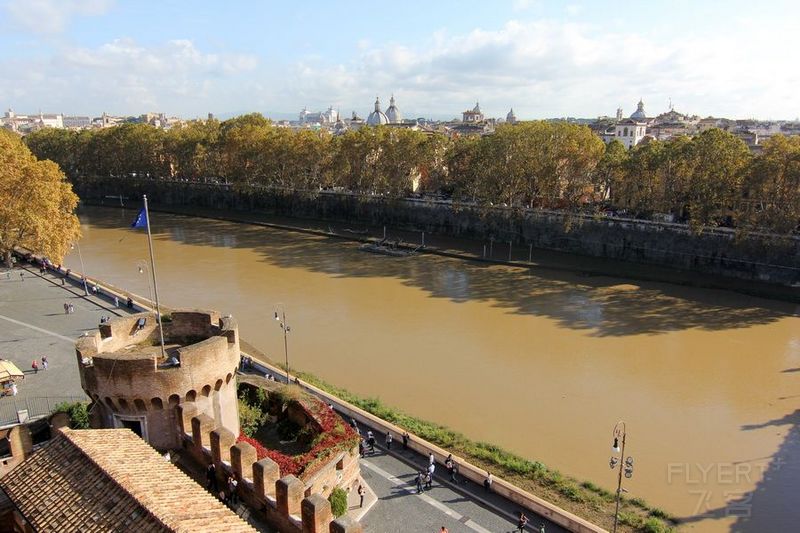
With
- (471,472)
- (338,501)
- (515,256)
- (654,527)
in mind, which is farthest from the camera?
(515,256)

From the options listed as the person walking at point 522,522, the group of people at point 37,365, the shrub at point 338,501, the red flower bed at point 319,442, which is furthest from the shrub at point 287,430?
the group of people at point 37,365

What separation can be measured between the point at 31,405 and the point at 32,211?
62.1 feet

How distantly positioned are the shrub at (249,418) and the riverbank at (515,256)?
32.0m

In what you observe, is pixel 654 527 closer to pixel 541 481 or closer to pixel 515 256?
pixel 541 481

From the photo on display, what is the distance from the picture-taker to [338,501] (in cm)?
1399

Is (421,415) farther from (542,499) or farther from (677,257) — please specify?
(677,257)

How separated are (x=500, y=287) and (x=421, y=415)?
1987 centimetres

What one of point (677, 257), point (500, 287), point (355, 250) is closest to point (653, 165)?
point (677, 257)

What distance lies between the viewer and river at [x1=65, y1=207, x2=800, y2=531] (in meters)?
18.5

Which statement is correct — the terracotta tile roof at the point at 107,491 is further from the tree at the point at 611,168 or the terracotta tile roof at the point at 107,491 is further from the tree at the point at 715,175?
the tree at the point at 611,168

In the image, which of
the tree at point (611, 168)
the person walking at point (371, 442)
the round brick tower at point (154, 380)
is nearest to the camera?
the round brick tower at point (154, 380)

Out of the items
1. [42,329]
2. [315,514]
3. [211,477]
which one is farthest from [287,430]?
[42,329]

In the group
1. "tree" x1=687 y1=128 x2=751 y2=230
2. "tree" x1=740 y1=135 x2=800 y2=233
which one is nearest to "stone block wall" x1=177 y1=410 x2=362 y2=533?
"tree" x1=740 y1=135 x2=800 y2=233

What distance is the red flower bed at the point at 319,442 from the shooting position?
13781mm
